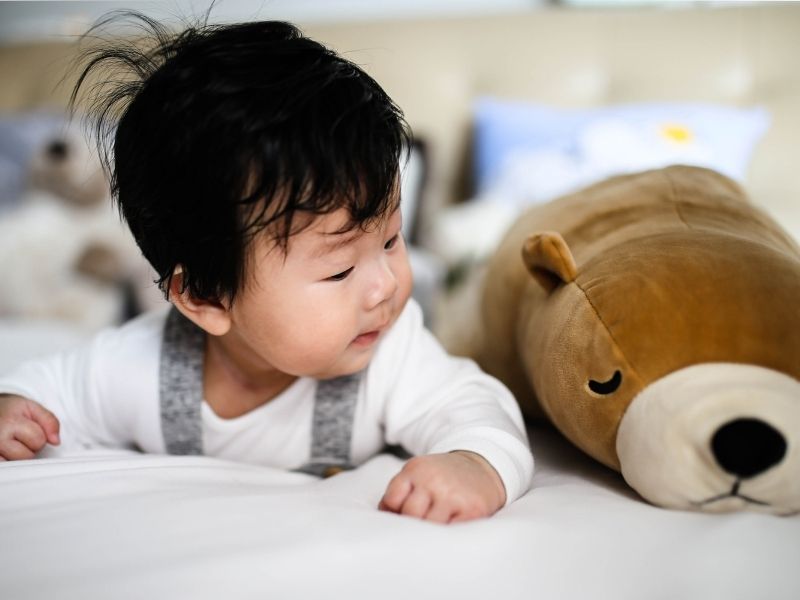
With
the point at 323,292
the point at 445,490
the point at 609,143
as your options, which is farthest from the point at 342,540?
the point at 609,143

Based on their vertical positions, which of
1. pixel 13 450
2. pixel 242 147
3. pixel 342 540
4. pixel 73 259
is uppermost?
pixel 242 147

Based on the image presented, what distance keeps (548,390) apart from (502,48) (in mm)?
1317

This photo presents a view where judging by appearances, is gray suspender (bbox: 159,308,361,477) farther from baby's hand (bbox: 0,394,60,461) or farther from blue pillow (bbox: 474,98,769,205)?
blue pillow (bbox: 474,98,769,205)

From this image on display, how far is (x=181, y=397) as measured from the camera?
2.69ft

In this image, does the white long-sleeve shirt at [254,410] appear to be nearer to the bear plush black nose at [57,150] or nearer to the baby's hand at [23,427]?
the baby's hand at [23,427]

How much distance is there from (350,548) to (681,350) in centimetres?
28

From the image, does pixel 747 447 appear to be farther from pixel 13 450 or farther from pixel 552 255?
pixel 13 450

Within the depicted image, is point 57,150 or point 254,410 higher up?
point 57,150

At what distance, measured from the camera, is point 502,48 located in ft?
5.73

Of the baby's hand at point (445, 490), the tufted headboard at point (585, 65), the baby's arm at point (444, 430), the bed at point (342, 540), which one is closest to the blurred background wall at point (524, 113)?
the tufted headboard at point (585, 65)

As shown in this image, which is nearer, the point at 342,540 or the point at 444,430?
the point at 342,540

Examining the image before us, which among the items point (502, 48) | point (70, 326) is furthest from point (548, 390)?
point (502, 48)

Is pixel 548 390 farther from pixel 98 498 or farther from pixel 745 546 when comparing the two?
pixel 98 498

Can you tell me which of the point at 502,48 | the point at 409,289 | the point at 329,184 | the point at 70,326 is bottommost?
the point at 70,326
